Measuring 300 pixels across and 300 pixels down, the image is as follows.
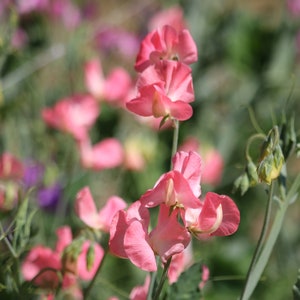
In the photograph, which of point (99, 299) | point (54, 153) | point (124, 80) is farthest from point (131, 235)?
point (54, 153)

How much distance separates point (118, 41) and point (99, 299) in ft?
2.99

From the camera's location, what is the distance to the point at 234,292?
1.41 metres

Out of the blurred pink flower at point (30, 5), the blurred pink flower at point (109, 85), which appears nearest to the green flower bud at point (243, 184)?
the blurred pink flower at point (109, 85)

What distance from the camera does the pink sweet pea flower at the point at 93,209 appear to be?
0.70 metres

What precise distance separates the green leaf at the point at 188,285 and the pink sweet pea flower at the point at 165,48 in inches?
7.0

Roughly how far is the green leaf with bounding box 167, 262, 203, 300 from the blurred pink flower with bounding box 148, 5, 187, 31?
0.94m

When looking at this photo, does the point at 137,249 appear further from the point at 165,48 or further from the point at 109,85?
the point at 109,85

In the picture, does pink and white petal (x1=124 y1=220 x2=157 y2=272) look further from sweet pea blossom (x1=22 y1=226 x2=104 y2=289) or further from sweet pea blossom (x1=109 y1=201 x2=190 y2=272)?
sweet pea blossom (x1=22 y1=226 x2=104 y2=289)

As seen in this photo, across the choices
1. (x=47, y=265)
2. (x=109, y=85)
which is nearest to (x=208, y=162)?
(x=109, y=85)

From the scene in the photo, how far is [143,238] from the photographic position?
558mm

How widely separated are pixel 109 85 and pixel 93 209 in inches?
26.6

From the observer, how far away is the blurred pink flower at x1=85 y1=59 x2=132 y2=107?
1.36 meters

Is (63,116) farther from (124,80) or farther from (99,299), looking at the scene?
(99,299)

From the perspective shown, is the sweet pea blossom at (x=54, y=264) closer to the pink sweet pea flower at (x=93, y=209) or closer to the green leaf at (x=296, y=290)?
the pink sweet pea flower at (x=93, y=209)
